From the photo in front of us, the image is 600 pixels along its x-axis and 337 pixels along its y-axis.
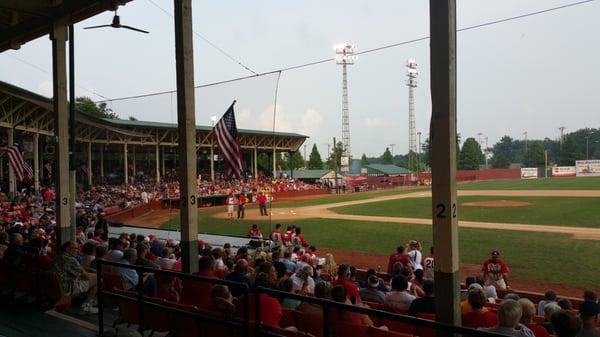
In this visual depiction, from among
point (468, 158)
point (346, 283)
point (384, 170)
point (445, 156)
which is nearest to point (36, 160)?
point (346, 283)

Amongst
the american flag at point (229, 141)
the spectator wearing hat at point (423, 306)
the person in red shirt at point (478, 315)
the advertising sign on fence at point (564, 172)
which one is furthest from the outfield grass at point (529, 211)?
the advertising sign on fence at point (564, 172)

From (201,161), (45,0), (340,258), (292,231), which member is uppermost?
(45,0)

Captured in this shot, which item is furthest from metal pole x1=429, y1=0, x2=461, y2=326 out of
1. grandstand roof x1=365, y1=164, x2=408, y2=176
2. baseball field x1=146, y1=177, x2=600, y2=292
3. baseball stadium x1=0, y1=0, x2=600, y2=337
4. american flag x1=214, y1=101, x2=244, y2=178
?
→ grandstand roof x1=365, y1=164, x2=408, y2=176

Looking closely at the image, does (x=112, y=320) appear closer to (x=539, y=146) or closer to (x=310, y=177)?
(x=310, y=177)

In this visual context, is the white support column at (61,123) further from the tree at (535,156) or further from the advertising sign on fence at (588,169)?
the tree at (535,156)

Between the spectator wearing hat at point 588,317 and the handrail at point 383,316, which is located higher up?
the handrail at point 383,316

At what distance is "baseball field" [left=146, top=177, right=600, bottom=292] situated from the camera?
48.1ft

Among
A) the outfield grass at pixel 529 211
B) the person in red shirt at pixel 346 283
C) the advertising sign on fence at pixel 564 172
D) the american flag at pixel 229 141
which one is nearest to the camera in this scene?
the person in red shirt at pixel 346 283

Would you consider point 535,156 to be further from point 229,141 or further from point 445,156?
point 445,156

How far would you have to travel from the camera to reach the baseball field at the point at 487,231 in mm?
14664

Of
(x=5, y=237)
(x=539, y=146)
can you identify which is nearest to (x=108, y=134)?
(x=5, y=237)

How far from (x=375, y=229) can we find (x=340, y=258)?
7.83 m

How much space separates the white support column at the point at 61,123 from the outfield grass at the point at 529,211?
22.5 m

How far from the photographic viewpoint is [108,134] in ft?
80.3
